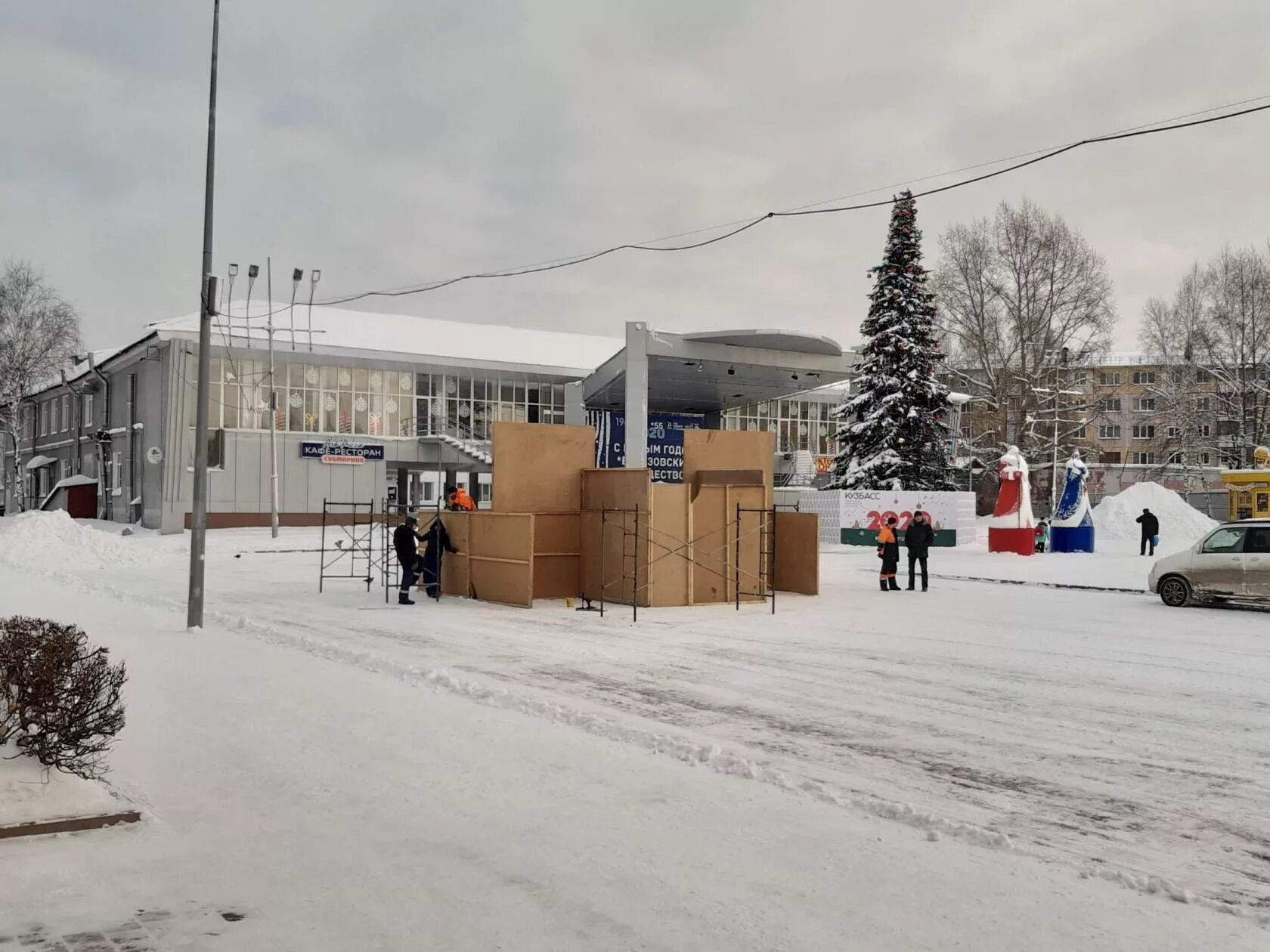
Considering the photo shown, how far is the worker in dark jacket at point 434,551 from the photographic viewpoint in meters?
19.9

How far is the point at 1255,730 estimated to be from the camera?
8.92m

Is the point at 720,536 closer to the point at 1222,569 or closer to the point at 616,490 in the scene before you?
the point at 616,490

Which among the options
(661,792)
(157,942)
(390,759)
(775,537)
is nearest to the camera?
(157,942)

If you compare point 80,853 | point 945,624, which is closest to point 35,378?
point 945,624

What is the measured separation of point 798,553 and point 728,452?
2.85 m

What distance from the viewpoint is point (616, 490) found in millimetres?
19062

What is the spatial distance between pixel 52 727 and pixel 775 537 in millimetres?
17380

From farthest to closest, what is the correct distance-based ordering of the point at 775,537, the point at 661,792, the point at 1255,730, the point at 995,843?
1. the point at 775,537
2. the point at 1255,730
3. the point at 661,792
4. the point at 995,843

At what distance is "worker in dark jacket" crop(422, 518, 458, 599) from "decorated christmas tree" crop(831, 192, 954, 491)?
1145 inches

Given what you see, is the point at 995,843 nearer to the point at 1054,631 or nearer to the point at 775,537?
the point at 1054,631

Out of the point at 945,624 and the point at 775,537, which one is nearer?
the point at 945,624

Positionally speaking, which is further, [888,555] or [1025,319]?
[1025,319]

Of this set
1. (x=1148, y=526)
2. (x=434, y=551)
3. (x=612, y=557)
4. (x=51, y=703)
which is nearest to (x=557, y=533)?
(x=612, y=557)

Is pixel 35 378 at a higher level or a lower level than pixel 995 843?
higher
